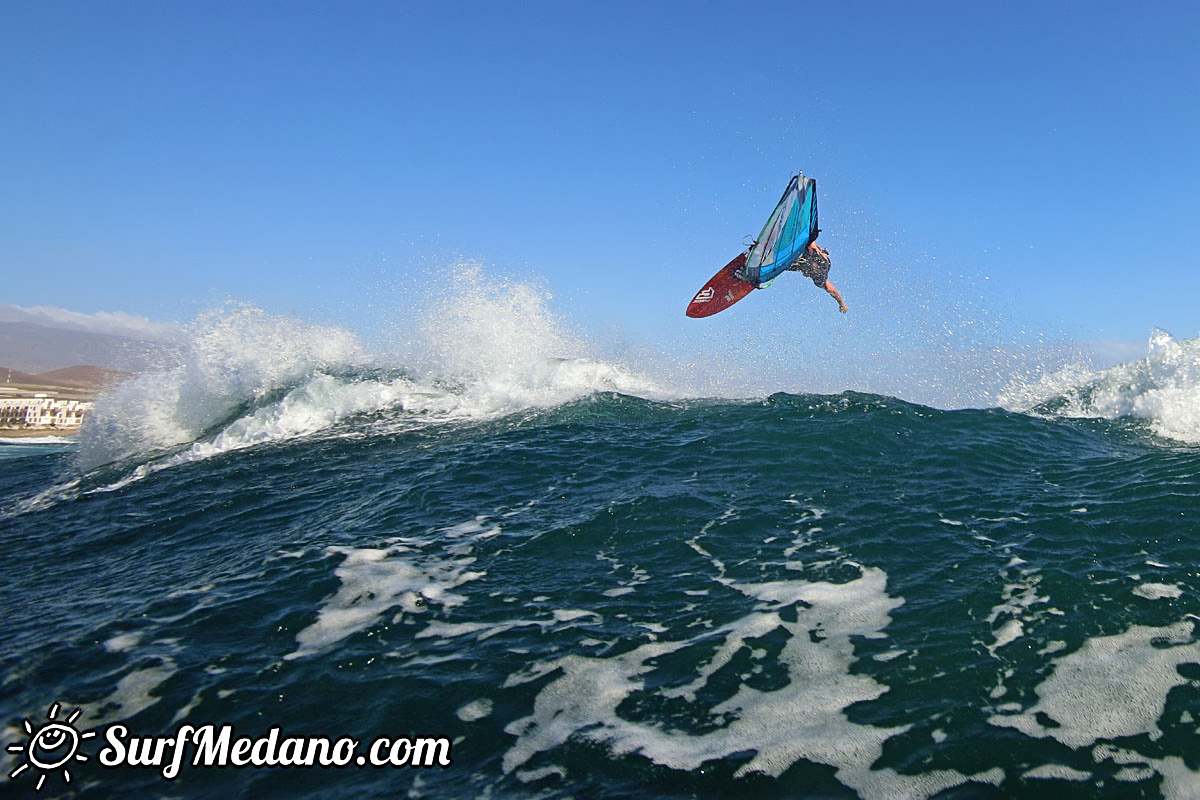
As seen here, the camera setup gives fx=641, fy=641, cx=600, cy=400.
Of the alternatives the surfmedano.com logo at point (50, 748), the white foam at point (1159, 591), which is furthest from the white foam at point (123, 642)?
the white foam at point (1159, 591)

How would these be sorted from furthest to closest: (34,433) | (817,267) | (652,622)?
1. (34,433)
2. (817,267)
3. (652,622)

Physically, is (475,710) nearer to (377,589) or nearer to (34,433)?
(377,589)

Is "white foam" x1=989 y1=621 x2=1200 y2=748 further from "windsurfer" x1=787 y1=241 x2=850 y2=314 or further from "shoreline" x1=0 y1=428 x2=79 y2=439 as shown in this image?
"shoreline" x1=0 y1=428 x2=79 y2=439

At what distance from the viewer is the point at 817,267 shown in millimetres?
14750

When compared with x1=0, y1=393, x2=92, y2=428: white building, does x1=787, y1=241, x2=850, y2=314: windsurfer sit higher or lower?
higher

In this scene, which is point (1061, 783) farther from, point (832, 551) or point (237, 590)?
point (237, 590)

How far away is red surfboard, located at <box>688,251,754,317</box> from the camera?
1611cm

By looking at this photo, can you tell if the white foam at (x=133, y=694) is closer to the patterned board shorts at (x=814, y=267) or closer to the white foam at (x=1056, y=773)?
the white foam at (x=1056, y=773)

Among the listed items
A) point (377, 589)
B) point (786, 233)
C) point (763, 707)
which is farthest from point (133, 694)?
point (786, 233)

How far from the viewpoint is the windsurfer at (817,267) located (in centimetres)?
1448

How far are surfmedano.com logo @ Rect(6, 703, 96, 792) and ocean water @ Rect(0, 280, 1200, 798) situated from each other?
0.04 m

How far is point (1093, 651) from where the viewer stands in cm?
466

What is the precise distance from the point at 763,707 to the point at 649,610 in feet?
5.07

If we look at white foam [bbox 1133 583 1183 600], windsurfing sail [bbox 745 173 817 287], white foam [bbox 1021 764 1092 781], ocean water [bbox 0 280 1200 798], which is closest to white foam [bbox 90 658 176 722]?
ocean water [bbox 0 280 1200 798]
